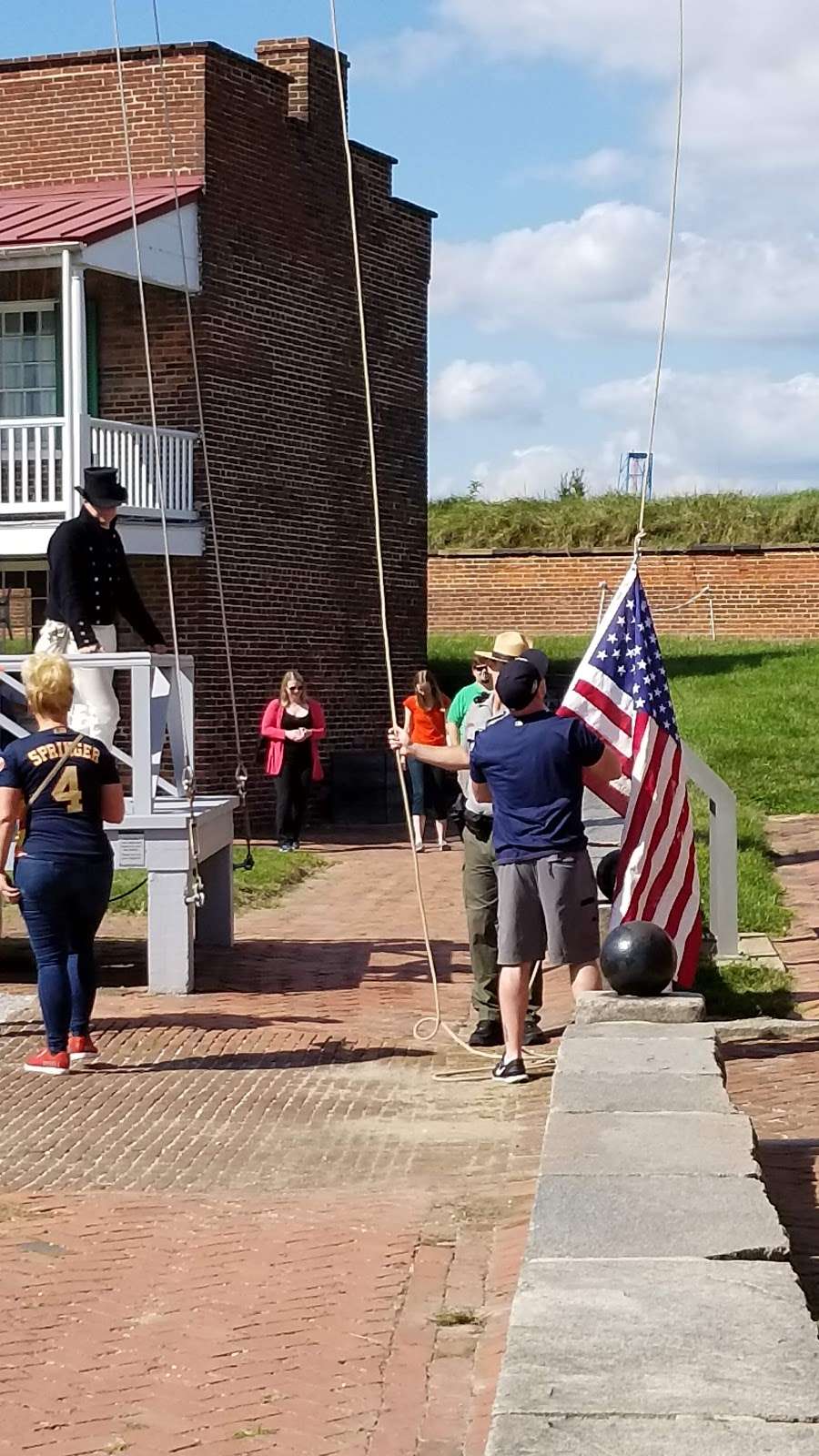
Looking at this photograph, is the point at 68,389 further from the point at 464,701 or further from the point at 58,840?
the point at 58,840

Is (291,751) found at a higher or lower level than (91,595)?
lower

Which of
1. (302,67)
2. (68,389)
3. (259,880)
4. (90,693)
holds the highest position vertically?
(302,67)

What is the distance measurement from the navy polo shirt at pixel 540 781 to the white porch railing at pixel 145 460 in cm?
1130

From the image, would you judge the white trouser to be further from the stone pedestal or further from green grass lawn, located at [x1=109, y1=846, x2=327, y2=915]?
the stone pedestal

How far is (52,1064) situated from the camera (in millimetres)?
9023

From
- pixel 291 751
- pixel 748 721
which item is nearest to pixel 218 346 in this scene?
pixel 291 751

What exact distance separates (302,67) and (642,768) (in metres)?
15.2

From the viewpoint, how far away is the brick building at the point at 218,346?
20.2 meters

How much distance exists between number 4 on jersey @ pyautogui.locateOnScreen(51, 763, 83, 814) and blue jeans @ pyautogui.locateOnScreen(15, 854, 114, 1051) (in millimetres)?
234

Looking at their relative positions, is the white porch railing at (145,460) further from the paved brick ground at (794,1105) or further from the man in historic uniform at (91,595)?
the paved brick ground at (794,1105)

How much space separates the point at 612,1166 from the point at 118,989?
668 centimetres

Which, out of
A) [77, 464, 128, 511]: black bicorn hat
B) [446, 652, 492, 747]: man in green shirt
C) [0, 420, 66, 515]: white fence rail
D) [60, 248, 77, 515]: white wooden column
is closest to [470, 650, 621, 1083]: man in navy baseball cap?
[446, 652, 492, 747]: man in green shirt

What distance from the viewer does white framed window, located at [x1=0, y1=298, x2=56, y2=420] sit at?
21.1 metres

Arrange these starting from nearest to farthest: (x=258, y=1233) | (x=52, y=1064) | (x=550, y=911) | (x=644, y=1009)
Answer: (x=258, y=1233), (x=644, y=1009), (x=550, y=911), (x=52, y=1064)
